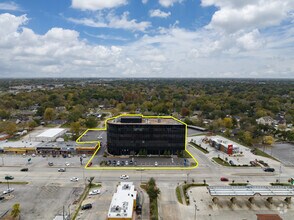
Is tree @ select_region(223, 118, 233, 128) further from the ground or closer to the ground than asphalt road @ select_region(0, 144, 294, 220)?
further from the ground

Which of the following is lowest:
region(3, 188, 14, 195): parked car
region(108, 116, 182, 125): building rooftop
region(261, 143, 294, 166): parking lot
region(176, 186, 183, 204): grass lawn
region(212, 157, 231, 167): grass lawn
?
region(261, 143, 294, 166): parking lot

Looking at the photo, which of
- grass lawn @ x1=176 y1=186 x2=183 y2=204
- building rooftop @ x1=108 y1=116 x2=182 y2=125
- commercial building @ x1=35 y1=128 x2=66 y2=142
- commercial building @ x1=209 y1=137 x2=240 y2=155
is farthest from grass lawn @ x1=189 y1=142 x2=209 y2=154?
commercial building @ x1=35 y1=128 x2=66 y2=142

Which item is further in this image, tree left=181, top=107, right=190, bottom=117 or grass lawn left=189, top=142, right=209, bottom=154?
tree left=181, top=107, right=190, bottom=117

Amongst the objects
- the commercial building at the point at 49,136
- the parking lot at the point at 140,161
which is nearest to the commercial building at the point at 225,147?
the parking lot at the point at 140,161

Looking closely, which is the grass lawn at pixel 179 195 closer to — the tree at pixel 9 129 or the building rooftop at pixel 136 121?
the building rooftop at pixel 136 121

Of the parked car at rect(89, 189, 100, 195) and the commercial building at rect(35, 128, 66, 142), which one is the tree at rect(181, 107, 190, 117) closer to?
the commercial building at rect(35, 128, 66, 142)

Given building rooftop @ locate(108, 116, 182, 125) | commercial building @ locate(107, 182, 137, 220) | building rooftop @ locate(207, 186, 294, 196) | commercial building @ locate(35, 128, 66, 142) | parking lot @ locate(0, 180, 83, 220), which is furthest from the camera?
commercial building @ locate(35, 128, 66, 142)
